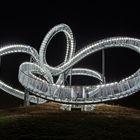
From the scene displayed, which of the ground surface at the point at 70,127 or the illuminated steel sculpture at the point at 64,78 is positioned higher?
the illuminated steel sculpture at the point at 64,78

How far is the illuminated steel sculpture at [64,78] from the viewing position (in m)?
49.4

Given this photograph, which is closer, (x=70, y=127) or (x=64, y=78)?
(x=70, y=127)

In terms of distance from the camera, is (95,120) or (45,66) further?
(45,66)

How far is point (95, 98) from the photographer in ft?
162

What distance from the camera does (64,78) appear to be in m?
56.3

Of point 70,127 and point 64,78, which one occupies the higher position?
point 64,78

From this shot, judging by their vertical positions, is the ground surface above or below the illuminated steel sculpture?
below

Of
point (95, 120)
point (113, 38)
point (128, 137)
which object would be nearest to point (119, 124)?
point (95, 120)

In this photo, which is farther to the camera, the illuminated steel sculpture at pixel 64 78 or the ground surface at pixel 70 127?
the illuminated steel sculpture at pixel 64 78

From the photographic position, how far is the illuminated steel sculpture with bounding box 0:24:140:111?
49375 mm

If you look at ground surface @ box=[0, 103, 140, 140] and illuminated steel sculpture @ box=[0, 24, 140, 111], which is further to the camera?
illuminated steel sculpture @ box=[0, 24, 140, 111]

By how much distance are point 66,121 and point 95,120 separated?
2534 mm

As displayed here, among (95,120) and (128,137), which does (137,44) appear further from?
(128,137)

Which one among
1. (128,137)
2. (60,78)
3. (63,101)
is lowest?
(128,137)
